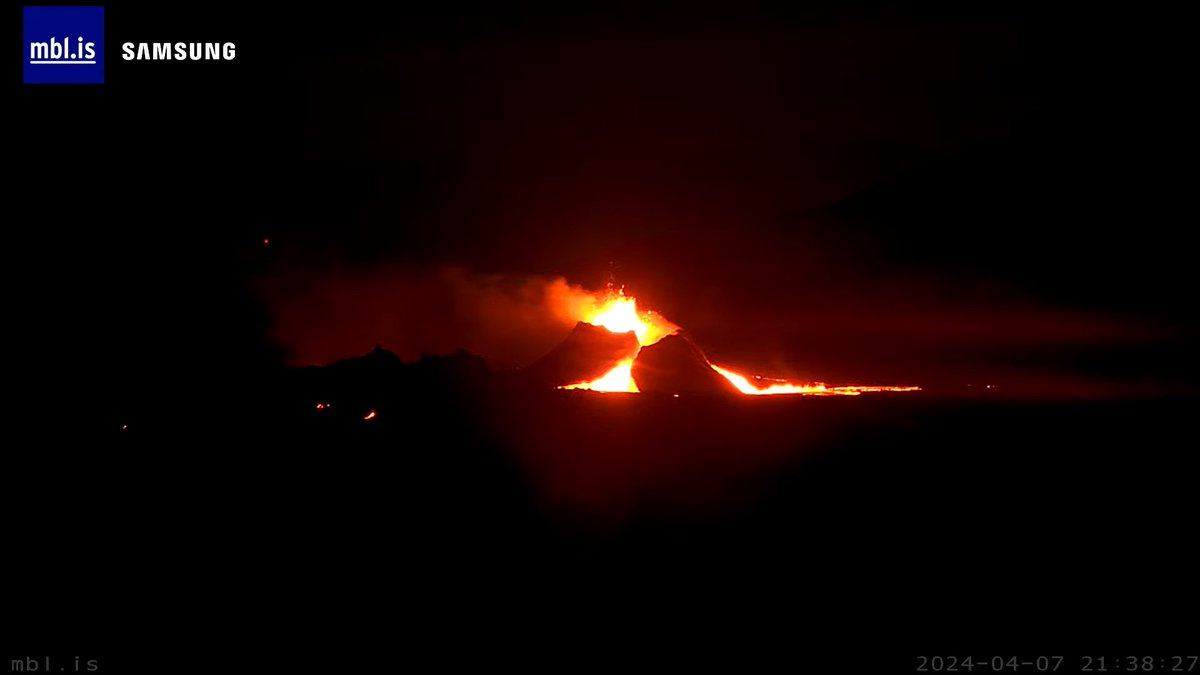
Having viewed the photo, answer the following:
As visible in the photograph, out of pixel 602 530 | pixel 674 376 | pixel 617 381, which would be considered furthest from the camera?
pixel 617 381

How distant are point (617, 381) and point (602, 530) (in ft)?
16.3

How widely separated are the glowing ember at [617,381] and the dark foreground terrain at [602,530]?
5.44 ft

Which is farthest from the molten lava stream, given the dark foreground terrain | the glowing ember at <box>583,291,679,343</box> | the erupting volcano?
the dark foreground terrain

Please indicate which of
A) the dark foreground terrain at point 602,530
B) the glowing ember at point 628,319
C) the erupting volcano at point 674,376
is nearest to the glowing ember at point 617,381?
the erupting volcano at point 674,376

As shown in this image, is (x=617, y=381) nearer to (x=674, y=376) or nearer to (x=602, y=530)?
(x=674, y=376)

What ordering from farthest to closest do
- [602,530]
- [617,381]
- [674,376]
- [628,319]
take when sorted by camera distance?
[628,319], [617,381], [674,376], [602,530]

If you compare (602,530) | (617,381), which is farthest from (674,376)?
(602,530)

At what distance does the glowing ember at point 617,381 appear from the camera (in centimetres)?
1507

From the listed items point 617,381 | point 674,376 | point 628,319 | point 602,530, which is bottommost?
point 602,530

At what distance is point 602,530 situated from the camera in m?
10.8

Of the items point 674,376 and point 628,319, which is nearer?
point 674,376

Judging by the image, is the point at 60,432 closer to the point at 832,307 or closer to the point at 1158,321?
the point at 832,307

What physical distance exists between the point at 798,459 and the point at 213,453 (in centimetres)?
743

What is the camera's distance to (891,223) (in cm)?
2723
